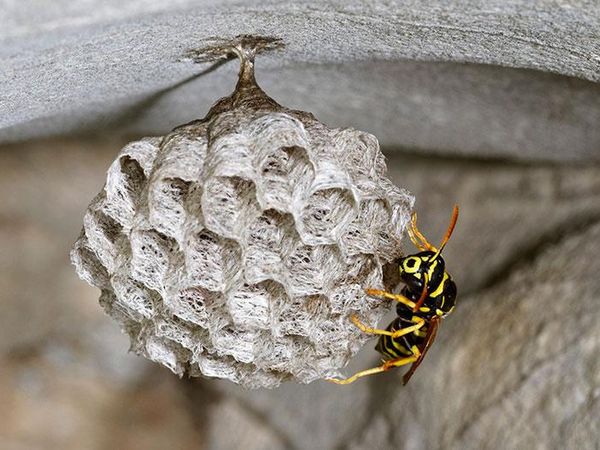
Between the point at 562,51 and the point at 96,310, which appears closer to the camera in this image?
the point at 562,51

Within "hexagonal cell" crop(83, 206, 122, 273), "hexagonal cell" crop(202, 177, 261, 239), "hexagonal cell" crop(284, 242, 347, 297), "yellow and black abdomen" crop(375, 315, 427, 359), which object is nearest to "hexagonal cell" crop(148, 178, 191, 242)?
"hexagonal cell" crop(202, 177, 261, 239)

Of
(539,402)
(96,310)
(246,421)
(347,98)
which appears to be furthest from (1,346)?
(539,402)

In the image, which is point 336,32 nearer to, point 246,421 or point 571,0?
point 571,0

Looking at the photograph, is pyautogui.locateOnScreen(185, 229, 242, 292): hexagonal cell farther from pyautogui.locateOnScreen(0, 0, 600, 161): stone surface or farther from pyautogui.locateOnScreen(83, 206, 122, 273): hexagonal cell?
pyautogui.locateOnScreen(0, 0, 600, 161): stone surface

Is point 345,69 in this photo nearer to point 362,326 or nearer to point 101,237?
point 362,326

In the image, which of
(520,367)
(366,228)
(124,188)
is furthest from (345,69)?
(520,367)

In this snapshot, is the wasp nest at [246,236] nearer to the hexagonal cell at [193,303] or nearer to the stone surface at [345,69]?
the hexagonal cell at [193,303]
